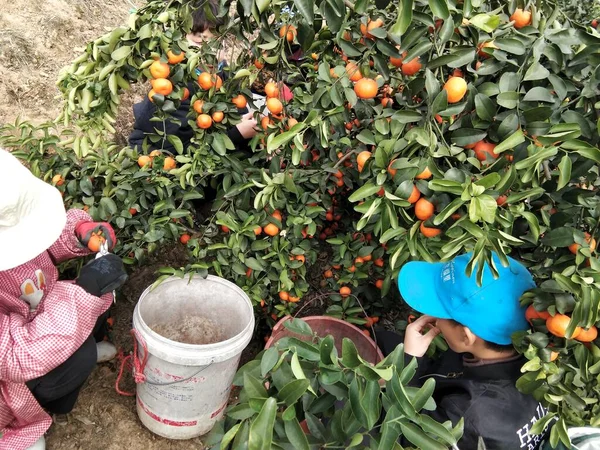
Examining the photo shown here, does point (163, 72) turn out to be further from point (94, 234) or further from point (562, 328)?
point (562, 328)

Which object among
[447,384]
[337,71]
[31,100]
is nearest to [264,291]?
[447,384]

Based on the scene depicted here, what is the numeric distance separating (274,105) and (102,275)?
933 millimetres

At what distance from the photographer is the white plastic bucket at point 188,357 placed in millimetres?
1841

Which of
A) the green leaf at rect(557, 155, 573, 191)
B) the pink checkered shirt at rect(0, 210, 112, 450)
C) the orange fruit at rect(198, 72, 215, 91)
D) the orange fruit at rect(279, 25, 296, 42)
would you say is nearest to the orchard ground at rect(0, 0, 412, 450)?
the pink checkered shirt at rect(0, 210, 112, 450)

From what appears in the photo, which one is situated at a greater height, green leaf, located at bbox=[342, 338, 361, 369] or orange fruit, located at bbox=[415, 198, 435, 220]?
orange fruit, located at bbox=[415, 198, 435, 220]

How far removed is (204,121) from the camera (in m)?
1.86

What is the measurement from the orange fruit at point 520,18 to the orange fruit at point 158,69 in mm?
1152

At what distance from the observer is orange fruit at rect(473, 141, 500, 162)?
4.23 ft

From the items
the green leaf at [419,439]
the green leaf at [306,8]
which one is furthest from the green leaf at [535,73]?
→ the green leaf at [419,439]

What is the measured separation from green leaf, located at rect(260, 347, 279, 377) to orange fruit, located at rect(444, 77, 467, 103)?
790 mm

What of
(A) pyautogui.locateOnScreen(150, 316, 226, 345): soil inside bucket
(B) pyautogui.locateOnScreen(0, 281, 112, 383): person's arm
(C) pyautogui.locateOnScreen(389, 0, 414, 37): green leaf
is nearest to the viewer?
(C) pyautogui.locateOnScreen(389, 0, 414, 37): green leaf

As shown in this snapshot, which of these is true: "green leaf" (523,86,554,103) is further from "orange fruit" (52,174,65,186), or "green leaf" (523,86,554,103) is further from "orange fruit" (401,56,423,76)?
"orange fruit" (52,174,65,186)

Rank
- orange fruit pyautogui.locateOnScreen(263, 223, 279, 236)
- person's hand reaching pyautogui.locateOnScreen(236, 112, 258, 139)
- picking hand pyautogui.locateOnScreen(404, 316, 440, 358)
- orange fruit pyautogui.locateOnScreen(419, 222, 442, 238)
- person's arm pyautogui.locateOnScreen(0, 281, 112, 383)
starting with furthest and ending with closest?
1. person's hand reaching pyautogui.locateOnScreen(236, 112, 258, 139)
2. orange fruit pyautogui.locateOnScreen(263, 223, 279, 236)
3. picking hand pyautogui.locateOnScreen(404, 316, 440, 358)
4. person's arm pyautogui.locateOnScreen(0, 281, 112, 383)
5. orange fruit pyautogui.locateOnScreen(419, 222, 442, 238)

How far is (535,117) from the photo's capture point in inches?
47.3
